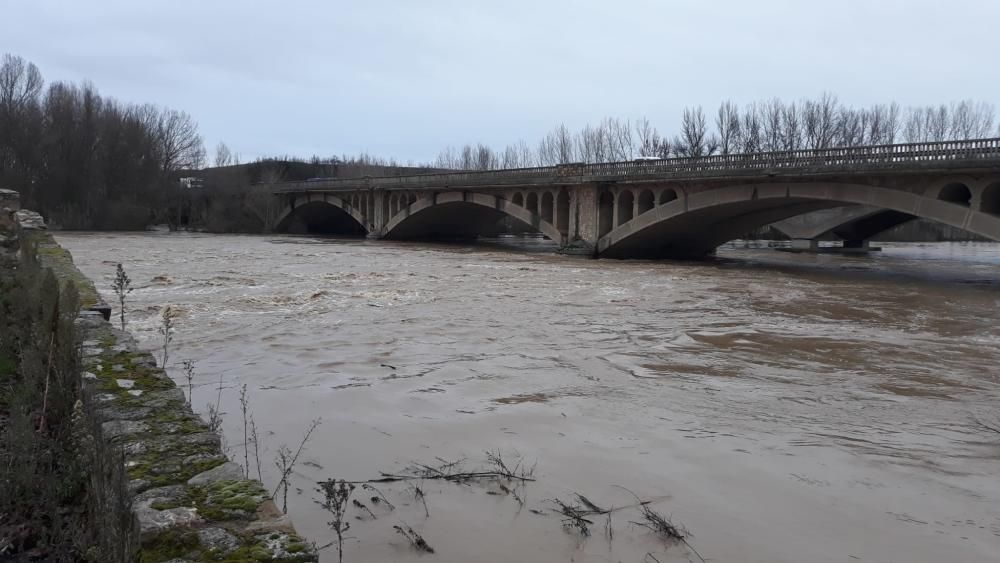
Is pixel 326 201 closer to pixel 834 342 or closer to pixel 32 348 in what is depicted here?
pixel 834 342

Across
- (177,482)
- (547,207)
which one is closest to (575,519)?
(177,482)

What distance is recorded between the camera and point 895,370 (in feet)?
34.2

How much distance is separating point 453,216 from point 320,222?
23.3 metres

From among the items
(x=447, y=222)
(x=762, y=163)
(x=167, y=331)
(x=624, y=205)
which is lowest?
(x=167, y=331)

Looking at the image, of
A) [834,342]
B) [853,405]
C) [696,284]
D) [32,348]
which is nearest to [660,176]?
[696,284]

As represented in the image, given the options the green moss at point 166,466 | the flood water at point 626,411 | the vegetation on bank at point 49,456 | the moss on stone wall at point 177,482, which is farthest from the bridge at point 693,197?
the vegetation on bank at point 49,456

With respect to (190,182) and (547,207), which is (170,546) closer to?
(547,207)

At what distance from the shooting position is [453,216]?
2147 inches

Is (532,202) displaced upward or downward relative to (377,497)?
upward

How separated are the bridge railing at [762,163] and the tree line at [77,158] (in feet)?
110

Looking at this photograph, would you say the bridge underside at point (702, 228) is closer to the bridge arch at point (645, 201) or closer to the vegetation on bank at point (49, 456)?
the bridge arch at point (645, 201)

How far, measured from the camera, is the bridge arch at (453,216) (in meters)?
42.7

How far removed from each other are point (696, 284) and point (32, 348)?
21.1 meters

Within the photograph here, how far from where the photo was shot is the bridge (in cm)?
2427
